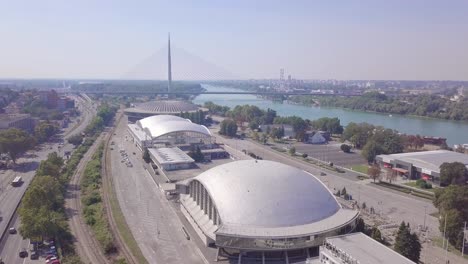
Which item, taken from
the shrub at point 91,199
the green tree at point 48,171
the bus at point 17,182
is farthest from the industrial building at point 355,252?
the bus at point 17,182

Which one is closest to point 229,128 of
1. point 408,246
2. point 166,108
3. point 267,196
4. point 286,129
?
point 286,129

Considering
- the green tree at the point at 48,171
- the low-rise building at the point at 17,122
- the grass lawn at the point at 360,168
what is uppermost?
the low-rise building at the point at 17,122

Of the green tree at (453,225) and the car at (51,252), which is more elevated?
the green tree at (453,225)

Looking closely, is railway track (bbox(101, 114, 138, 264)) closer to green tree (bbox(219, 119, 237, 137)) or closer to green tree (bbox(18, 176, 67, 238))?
green tree (bbox(18, 176, 67, 238))

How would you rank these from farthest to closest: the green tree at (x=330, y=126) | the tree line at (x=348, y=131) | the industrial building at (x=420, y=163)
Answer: the green tree at (x=330, y=126)
the tree line at (x=348, y=131)
the industrial building at (x=420, y=163)

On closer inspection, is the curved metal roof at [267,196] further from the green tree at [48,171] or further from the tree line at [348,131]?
the tree line at [348,131]

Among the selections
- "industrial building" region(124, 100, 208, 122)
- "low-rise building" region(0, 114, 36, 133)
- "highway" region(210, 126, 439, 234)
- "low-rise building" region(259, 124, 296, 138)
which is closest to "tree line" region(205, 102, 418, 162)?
"low-rise building" region(259, 124, 296, 138)

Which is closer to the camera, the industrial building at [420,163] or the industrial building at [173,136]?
the industrial building at [420,163]

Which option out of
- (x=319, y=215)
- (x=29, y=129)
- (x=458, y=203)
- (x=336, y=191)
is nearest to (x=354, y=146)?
(x=336, y=191)
